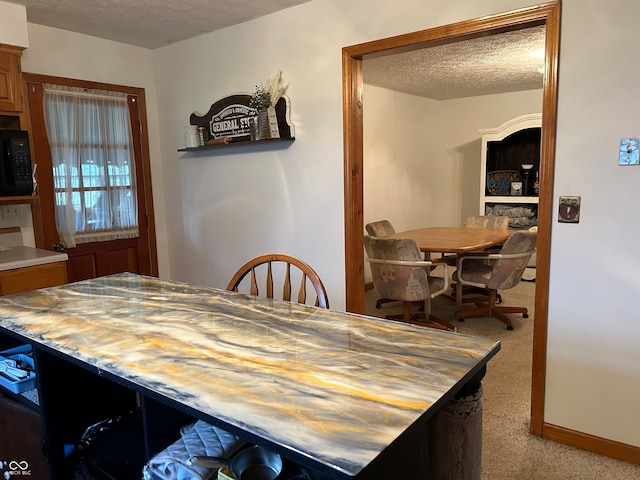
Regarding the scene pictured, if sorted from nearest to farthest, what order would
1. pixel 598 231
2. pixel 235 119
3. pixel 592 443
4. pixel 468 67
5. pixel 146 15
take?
pixel 598 231 → pixel 592 443 → pixel 146 15 → pixel 235 119 → pixel 468 67

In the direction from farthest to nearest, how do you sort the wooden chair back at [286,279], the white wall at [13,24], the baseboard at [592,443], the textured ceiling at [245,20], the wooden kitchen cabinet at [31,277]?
the textured ceiling at [245,20], the white wall at [13,24], the wooden kitchen cabinet at [31,277], the baseboard at [592,443], the wooden chair back at [286,279]

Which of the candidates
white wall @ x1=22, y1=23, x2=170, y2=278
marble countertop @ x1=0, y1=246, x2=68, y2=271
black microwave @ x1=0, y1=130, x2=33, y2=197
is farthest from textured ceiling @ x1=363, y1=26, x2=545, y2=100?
marble countertop @ x1=0, y1=246, x2=68, y2=271

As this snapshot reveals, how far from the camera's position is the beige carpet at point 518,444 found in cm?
215

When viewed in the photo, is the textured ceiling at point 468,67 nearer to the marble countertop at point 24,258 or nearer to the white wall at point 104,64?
the white wall at point 104,64

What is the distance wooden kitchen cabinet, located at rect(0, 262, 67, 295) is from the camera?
279 cm

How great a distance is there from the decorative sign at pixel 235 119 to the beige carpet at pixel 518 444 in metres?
2.13

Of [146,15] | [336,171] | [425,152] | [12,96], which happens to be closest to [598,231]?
[336,171]

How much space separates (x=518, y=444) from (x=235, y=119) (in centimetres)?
277

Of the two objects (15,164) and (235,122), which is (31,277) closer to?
(15,164)

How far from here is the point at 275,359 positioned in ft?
3.90

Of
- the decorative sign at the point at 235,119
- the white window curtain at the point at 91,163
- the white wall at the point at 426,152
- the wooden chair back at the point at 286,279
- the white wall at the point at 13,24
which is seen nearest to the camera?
the wooden chair back at the point at 286,279

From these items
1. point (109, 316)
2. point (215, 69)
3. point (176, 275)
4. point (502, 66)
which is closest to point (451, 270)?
point (502, 66)

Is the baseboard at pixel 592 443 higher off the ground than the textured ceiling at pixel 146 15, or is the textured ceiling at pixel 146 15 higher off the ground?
the textured ceiling at pixel 146 15

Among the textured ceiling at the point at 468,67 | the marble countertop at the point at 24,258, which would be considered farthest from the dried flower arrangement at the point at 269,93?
the marble countertop at the point at 24,258
